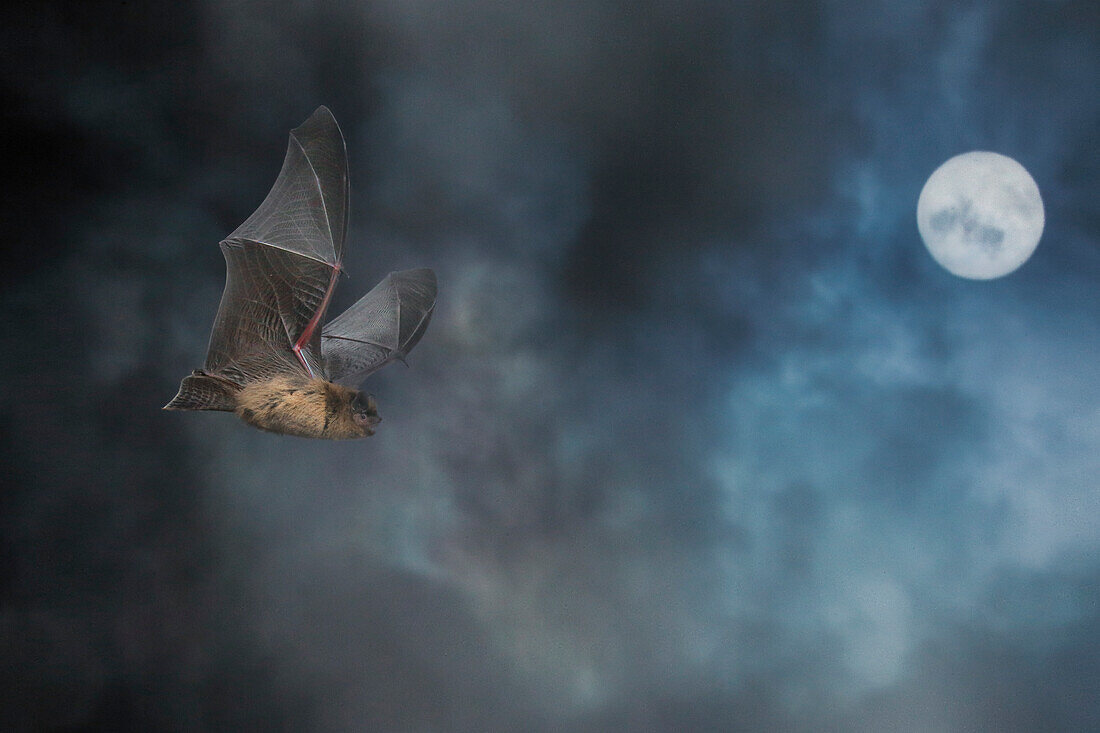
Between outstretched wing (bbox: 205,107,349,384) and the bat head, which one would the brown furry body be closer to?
the bat head

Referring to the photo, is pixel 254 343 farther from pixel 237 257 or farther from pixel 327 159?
pixel 327 159

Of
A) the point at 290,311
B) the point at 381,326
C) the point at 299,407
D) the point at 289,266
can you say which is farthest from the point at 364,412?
the point at 381,326

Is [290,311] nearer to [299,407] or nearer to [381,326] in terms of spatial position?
[299,407]

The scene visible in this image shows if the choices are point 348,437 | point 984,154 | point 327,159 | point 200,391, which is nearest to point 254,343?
point 200,391

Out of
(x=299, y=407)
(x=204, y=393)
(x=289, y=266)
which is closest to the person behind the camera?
(x=299, y=407)

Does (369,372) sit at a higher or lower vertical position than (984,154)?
lower

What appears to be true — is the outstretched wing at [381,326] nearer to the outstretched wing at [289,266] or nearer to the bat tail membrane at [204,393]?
the outstretched wing at [289,266]
